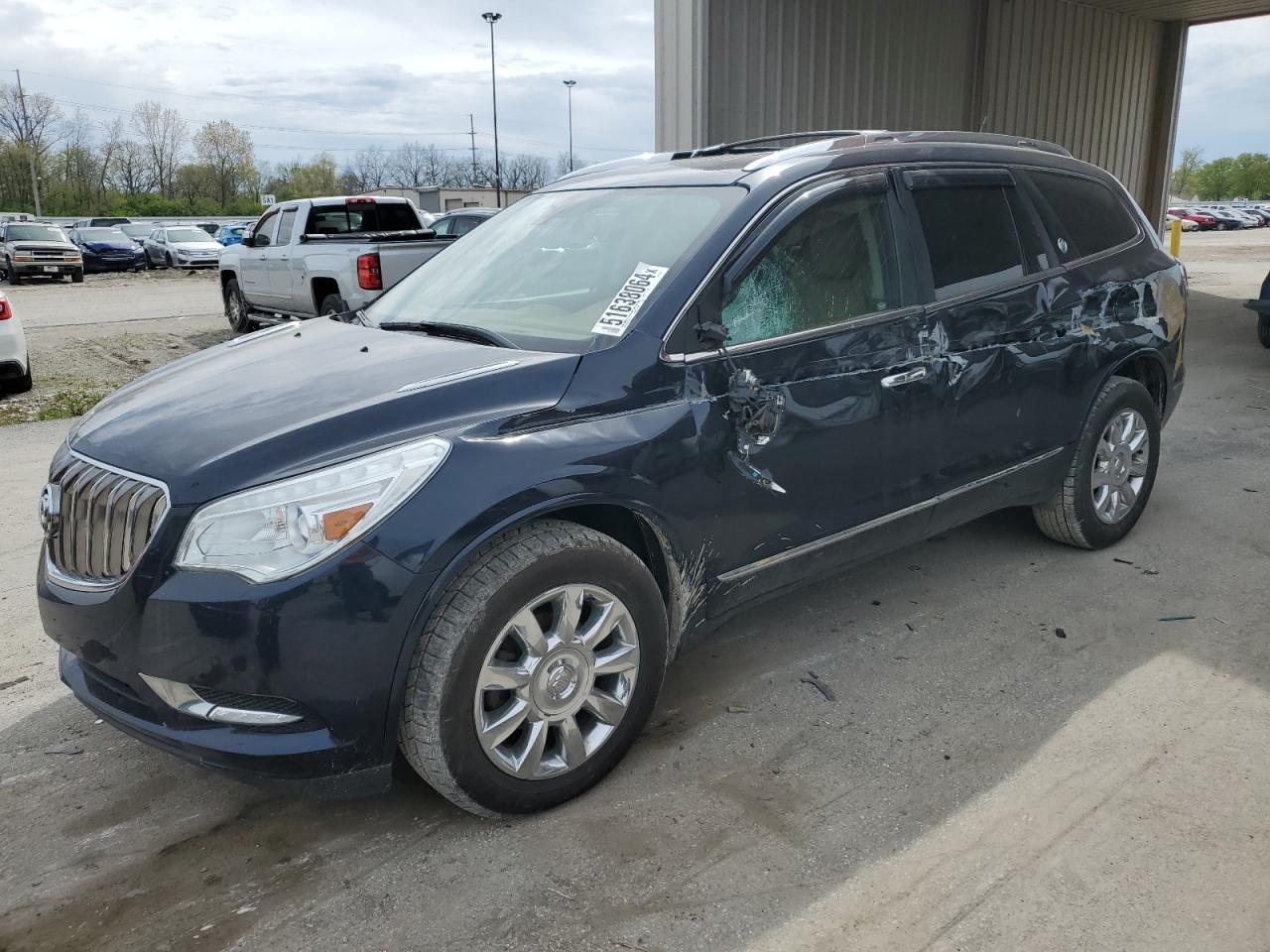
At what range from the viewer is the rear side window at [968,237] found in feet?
12.5

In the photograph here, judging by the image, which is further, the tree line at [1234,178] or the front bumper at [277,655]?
the tree line at [1234,178]

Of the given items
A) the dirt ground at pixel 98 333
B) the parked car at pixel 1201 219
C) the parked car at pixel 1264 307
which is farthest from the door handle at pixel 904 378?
the parked car at pixel 1201 219

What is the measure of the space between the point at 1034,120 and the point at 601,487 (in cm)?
1503

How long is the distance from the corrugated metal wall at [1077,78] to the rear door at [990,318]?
11.2 metres

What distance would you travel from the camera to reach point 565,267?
3.61 m

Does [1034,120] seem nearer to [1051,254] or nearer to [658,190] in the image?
[1051,254]

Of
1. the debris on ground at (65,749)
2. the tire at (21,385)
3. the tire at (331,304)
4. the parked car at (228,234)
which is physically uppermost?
the parked car at (228,234)

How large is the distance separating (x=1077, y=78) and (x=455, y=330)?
1574 centimetres

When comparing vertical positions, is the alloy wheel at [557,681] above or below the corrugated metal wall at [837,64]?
below

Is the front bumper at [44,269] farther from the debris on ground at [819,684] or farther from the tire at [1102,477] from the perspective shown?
the debris on ground at [819,684]

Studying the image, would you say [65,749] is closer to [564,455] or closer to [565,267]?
[564,455]

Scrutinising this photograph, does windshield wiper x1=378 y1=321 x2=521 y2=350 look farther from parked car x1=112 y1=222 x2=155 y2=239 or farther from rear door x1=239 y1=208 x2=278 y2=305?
parked car x1=112 y1=222 x2=155 y2=239

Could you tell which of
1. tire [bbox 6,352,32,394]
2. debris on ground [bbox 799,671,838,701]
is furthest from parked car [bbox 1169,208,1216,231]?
debris on ground [bbox 799,671,838,701]

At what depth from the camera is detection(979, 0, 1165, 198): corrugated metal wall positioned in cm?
1470
